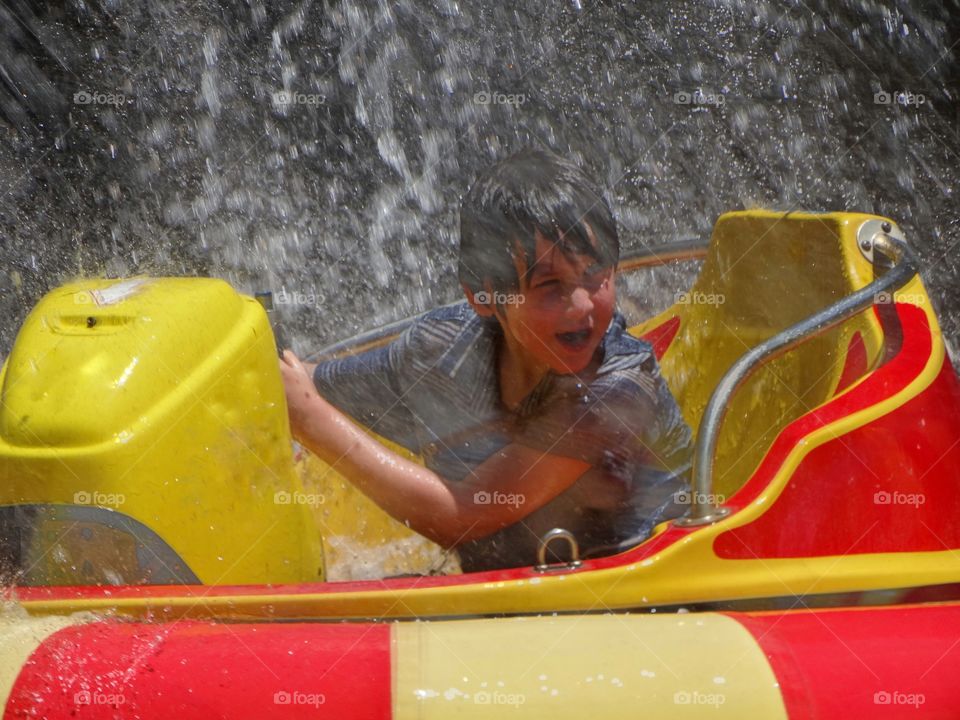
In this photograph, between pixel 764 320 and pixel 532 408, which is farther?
pixel 764 320

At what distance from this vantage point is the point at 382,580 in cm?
133

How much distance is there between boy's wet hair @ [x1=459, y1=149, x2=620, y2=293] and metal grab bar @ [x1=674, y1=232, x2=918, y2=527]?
240 mm

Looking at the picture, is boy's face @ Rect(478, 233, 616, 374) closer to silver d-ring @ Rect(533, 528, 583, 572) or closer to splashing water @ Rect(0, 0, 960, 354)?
silver d-ring @ Rect(533, 528, 583, 572)

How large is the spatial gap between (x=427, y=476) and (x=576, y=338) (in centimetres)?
30

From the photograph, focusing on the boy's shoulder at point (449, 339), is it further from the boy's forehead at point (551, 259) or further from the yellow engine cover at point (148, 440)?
the yellow engine cover at point (148, 440)

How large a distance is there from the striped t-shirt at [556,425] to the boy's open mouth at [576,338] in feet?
0.19

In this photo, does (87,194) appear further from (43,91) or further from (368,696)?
(368,696)

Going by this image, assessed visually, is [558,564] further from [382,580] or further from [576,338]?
[576,338]

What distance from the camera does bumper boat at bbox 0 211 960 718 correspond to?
118 cm

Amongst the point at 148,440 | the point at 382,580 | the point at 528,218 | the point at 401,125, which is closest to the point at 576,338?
the point at 528,218

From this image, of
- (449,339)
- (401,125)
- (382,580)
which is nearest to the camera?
(382,580)

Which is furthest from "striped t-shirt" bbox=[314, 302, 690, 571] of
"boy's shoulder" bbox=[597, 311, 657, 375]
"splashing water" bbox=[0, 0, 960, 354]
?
"splashing water" bbox=[0, 0, 960, 354]

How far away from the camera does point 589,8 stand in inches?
187

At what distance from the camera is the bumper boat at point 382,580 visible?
1.18 meters
